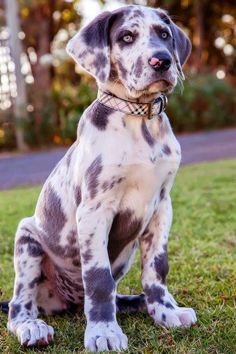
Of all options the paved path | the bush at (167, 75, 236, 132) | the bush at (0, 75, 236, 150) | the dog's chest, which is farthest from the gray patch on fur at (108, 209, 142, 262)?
the bush at (167, 75, 236, 132)

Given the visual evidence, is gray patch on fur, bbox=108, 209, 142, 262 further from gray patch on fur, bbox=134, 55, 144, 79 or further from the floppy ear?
the floppy ear

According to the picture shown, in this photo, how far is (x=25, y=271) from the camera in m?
3.14

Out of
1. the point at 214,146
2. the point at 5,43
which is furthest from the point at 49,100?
the point at 214,146

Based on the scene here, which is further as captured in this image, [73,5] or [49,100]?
[73,5]

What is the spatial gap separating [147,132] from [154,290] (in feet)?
2.59

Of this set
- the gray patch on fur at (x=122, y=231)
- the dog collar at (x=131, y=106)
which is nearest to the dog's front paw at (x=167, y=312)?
the gray patch on fur at (x=122, y=231)

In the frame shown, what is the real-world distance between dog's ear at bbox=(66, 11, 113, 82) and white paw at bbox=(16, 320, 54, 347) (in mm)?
1173

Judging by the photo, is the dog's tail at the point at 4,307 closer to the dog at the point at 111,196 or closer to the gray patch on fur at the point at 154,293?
the dog at the point at 111,196

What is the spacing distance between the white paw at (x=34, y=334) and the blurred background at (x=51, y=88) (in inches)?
361

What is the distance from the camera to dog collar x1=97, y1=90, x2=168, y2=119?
9.58 ft

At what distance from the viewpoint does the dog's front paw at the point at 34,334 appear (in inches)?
110

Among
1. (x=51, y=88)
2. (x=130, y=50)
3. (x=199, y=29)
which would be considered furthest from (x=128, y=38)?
(x=199, y=29)

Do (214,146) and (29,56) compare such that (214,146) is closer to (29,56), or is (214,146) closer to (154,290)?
(154,290)

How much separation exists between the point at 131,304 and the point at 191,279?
0.66 m
